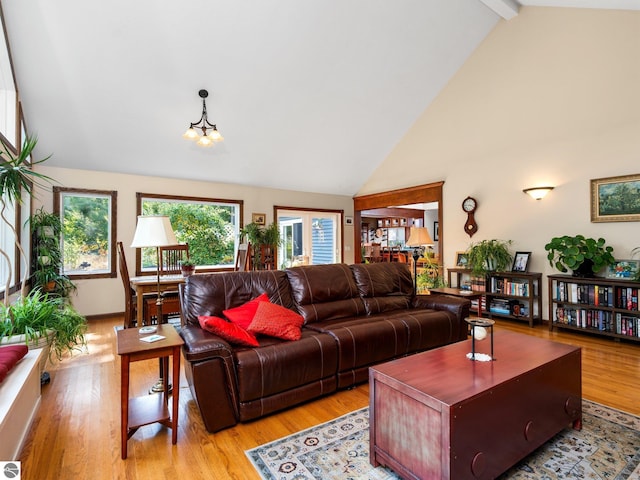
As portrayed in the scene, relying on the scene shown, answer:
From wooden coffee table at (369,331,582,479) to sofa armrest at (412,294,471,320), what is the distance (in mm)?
1362

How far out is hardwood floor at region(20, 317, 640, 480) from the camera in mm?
1822

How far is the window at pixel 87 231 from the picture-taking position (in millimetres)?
5227

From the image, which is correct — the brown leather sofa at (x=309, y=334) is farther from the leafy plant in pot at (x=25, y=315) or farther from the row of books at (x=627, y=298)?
the row of books at (x=627, y=298)

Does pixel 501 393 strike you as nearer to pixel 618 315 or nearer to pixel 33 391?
pixel 33 391

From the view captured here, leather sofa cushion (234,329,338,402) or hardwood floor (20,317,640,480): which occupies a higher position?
leather sofa cushion (234,329,338,402)

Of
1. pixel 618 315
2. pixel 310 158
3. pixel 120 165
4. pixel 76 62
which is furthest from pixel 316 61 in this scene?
pixel 618 315

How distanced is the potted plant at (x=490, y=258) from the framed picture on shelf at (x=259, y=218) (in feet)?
13.4

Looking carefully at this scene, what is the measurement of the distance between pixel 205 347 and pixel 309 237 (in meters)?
5.94

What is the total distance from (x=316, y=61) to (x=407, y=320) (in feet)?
11.7

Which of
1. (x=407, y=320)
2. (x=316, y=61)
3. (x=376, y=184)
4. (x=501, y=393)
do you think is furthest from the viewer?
(x=376, y=184)

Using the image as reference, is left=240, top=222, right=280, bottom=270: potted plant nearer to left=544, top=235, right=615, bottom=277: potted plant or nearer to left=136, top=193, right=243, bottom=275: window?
left=136, top=193, right=243, bottom=275: window

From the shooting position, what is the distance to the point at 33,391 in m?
2.38

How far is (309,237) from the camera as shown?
8.02m

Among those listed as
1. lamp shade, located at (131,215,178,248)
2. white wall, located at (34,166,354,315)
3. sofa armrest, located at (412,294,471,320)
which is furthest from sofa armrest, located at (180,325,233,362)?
white wall, located at (34,166,354,315)
